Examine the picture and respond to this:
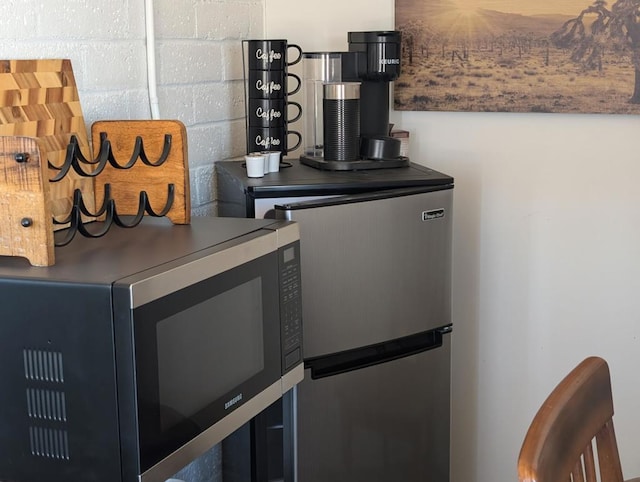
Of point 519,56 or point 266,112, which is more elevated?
point 519,56

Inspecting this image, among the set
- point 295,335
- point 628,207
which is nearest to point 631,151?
point 628,207

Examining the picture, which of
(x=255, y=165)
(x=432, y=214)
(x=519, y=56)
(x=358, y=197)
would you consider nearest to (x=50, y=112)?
(x=255, y=165)

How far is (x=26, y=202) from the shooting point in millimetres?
1360

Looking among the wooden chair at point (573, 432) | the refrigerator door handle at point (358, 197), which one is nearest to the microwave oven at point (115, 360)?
the refrigerator door handle at point (358, 197)

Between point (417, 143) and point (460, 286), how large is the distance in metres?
0.44

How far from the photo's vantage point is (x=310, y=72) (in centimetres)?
242

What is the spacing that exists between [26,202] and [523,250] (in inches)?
63.8

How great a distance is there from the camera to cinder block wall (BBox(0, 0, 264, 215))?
1.78 meters

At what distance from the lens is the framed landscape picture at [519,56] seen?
2395 mm

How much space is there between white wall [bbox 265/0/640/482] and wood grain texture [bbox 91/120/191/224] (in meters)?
1.04

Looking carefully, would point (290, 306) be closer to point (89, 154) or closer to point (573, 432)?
point (89, 154)

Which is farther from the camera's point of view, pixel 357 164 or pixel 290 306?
pixel 357 164

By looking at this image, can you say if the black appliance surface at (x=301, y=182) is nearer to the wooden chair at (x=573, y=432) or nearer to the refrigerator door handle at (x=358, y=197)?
the refrigerator door handle at (x=358, y=197)

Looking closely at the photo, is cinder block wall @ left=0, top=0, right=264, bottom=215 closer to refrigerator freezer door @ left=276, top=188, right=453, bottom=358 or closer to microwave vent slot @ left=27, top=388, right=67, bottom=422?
refrigerator freezer door @ left=276, top=188, right=453, bottom=358
